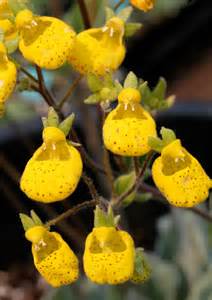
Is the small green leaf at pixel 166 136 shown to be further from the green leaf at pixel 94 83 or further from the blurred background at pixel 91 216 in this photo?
the blurred background at pixel 91 216

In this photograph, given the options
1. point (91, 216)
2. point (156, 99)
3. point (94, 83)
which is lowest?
point (91, 216)

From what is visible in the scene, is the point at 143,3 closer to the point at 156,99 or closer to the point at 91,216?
the point at 156,99

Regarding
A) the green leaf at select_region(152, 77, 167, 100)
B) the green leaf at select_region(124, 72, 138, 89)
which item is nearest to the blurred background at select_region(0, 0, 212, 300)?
the green leaf at select_region(152, 77, 167, 100)

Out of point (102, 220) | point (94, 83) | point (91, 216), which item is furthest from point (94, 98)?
point (91, 216)

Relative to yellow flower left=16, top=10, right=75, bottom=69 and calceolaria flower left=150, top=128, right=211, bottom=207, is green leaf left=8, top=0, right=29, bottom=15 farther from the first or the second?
calceolaria flower left=150, top=128, right=211, bottom=207

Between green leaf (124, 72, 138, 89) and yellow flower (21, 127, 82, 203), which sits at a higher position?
yellow flower (21, 127, 82, 203)

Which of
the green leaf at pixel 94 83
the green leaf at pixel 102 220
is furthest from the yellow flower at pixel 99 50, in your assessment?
the green leaf at pixel 102 220
